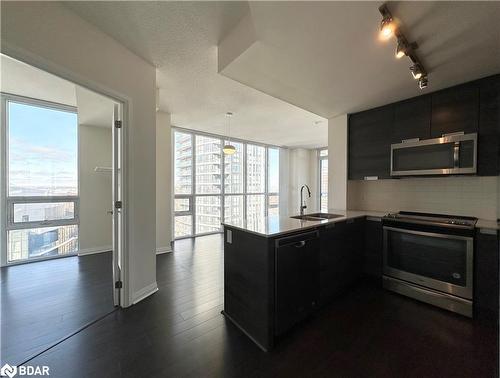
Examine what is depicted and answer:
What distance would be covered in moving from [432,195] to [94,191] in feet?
19.1

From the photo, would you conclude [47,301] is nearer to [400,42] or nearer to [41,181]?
[41,181]

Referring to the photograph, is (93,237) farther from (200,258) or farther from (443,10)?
(443,10)

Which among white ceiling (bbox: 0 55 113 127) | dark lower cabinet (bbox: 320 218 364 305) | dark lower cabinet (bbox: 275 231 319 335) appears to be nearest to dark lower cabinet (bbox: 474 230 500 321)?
dark lower cabinet (bbox: 320 218 364 305)

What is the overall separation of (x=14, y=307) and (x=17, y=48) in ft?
8.29

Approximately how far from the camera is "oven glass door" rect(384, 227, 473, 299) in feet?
7.01

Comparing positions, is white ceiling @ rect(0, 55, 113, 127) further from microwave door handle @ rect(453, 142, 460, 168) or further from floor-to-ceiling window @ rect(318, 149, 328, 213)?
floor-to-ceiling window @ rect(318, 149, 328, 213)

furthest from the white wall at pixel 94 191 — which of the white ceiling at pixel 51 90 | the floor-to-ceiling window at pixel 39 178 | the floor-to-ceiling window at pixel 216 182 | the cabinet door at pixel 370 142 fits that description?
the cabinet door at pixel 370 142

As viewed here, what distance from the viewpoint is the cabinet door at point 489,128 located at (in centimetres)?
216

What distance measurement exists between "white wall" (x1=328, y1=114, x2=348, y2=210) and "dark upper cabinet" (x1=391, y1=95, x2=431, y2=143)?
2.36 feet

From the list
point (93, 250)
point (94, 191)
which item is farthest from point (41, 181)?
point (93, 250)

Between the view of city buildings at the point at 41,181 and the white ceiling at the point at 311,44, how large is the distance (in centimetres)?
245

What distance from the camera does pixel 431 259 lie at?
2346mm

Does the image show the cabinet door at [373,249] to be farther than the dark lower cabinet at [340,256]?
Yes

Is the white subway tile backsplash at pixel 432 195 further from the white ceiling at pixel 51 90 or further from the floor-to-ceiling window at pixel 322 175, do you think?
the floor-to-ceiling window at pixel 322 175
